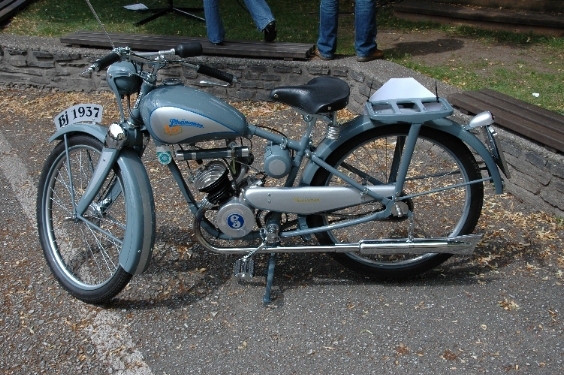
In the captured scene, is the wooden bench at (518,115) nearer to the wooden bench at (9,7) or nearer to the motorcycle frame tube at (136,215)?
the motorcycle frame tube at (136,215)

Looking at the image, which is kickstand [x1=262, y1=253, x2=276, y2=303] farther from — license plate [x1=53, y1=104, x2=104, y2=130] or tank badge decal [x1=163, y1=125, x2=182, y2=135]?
license plate [x1=53, y1=104, x2=104, y2=130]

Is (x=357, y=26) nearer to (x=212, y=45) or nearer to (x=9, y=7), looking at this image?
(x=212, y=45)

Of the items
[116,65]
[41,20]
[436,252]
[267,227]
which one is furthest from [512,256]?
[41,20]

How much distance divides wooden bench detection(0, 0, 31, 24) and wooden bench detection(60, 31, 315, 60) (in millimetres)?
1614

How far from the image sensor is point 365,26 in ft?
17.5

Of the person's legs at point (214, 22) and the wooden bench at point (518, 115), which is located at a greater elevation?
the wooden bench at point (518, 115)

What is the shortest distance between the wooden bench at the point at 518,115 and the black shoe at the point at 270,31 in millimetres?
2071

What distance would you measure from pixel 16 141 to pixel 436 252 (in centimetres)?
367

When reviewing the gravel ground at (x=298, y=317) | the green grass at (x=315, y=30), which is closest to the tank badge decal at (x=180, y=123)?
the gravel ground at (x=298, y=317)

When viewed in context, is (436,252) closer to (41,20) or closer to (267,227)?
(267,227)

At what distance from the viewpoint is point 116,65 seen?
113 inches

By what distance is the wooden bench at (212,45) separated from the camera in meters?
5.55

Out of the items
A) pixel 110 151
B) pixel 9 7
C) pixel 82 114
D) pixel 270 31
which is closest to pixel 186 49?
pixel 110 151

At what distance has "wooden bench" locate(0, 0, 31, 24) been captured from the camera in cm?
723
